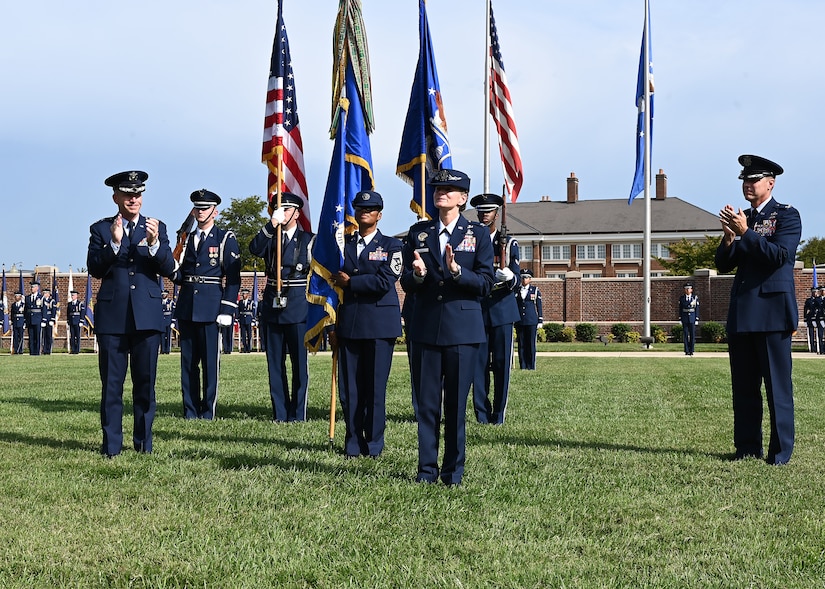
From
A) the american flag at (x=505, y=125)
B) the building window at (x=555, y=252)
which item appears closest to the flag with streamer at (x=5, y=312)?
the american flag at (x=505, y=125)

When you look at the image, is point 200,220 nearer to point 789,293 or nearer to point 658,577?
point 789,293

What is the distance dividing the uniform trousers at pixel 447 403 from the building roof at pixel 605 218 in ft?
192

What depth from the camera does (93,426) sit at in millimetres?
8633

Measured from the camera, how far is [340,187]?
7.97 meters

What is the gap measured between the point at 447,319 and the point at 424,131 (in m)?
3.04

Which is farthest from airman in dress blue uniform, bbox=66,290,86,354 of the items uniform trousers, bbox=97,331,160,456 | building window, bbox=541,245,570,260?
building window, bbox=541,245,570,260

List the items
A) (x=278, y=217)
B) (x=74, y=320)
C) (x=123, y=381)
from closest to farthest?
(x=123, y=381) < (x=278, y=217) < (x=74, y=320)

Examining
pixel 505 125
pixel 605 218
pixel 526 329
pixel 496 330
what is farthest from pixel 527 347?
pixel 605 218

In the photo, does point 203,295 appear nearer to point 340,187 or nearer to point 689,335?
point 340,187

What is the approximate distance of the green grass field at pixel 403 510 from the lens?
4086 mm

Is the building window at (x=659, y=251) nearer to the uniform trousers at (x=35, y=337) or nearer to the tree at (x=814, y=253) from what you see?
the tree at (x=814, y=253)

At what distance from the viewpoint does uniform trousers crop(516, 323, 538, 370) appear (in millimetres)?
18344

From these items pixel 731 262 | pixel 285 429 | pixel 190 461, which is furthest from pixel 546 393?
pixel 190 461

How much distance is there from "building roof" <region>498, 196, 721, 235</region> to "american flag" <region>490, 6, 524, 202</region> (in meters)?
48.7
